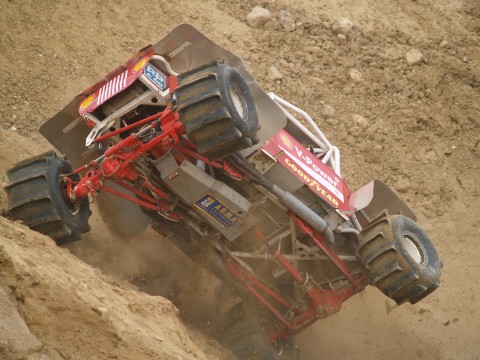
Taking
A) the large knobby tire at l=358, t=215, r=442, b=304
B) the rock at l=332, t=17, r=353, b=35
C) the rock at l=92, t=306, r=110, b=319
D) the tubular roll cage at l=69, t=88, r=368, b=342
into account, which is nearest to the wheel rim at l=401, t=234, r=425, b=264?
the large knobby tire at l=358, t=215, r=442, b=304

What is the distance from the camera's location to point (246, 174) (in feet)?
17.9

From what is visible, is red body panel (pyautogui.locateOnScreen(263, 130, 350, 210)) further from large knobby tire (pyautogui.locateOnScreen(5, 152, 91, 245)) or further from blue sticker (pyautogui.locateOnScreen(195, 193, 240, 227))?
large knobby tire (pyautogui.locateOnScreen(5, 152, 91, 245))

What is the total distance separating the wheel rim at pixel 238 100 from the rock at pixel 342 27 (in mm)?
5145

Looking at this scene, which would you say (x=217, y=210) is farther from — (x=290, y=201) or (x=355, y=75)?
(x=355, y=75)

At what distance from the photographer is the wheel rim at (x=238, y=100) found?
4.83 meters

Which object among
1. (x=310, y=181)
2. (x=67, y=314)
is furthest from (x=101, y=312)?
(x=310, y=181)

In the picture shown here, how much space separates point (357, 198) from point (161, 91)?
2.04 meters

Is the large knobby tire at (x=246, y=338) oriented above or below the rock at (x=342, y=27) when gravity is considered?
above

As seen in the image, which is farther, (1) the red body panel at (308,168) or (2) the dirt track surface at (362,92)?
(2) the dirt track surface at (362,92)

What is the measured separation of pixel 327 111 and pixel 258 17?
5.40ft

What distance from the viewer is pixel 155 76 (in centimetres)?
533

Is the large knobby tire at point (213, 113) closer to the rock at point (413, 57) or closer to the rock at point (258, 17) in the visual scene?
the rock at point (258, 17)

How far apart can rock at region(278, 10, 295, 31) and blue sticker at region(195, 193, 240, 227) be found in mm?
4512

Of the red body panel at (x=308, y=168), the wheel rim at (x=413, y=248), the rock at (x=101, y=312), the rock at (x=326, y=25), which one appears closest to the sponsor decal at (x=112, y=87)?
the red body panel at (x=308, y=168)
